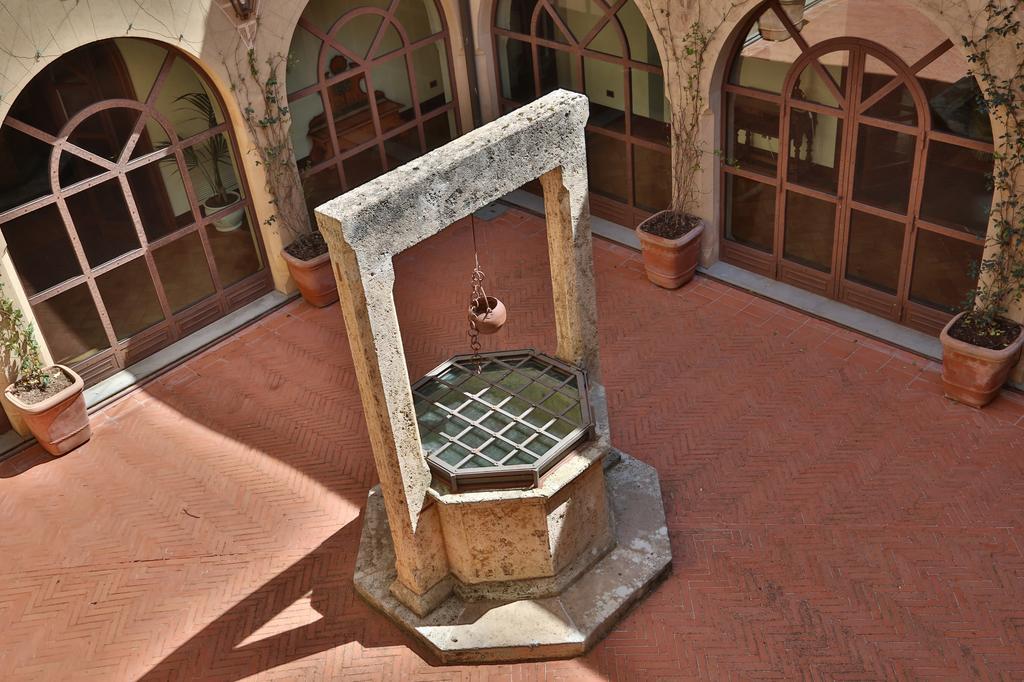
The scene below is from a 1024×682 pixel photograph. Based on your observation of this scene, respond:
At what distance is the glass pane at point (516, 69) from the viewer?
539 inches

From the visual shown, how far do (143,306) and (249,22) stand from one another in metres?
3.54

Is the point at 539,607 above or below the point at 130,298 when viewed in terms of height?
below

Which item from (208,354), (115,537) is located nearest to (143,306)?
(208,354)

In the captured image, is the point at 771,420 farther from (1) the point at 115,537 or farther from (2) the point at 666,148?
(1) the point at 115,537

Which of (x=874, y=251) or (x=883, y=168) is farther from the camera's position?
(x=874, y=251)

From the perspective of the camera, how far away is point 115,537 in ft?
31.8

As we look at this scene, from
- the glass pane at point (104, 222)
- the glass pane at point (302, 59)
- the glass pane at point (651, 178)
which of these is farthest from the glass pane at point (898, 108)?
the glass pane at point (104, 222)

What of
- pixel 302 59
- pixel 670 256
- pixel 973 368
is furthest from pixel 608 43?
pixel 973 368

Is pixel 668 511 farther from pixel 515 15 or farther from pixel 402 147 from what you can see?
pixel 515 15

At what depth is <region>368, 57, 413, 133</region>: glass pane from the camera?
13.3 m

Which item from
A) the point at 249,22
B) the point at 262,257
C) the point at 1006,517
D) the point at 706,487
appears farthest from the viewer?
the point at 262,257

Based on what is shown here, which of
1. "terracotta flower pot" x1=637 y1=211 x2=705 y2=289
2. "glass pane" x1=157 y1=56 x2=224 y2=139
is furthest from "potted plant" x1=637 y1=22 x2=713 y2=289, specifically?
"glass pane" x1=157 y1=56 x2=224 y2=139

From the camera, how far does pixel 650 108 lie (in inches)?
496

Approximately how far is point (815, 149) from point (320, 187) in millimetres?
6191
